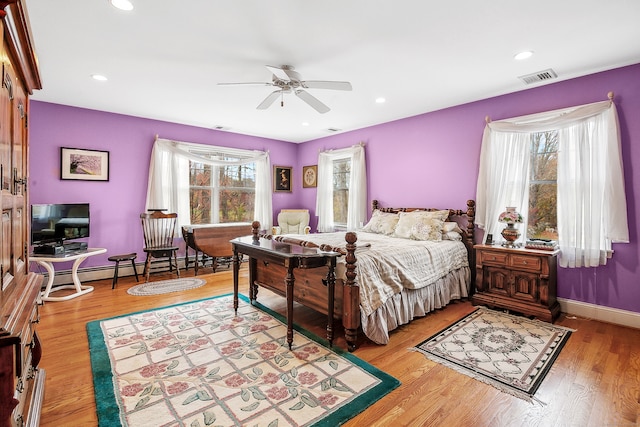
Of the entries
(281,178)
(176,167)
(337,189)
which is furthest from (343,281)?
(281,178)

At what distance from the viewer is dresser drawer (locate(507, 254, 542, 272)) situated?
119 inches

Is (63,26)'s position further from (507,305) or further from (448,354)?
(507,305)

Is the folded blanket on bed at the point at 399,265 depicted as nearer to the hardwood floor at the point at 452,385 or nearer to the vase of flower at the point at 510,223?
the hardwood floor at the point at 452,385

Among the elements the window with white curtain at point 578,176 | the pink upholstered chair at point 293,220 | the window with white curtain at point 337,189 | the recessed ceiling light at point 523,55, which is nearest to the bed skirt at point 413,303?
the window with white curtain at point 578,176

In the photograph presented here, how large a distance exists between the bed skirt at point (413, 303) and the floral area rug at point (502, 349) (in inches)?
11.5

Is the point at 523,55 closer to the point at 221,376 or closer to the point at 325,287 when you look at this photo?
the point at 325,287

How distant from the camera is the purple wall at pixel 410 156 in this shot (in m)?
2.88

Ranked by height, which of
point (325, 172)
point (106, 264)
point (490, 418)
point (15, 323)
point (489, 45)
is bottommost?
point (490, 418)

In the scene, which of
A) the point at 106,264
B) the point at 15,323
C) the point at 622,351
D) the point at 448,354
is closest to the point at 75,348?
the point at 15,323

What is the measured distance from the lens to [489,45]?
247 cm

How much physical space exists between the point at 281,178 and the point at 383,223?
2767mm

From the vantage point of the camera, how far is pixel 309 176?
6.34 meters

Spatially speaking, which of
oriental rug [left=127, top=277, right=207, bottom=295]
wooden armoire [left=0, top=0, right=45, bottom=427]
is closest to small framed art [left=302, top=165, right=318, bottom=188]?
oriental rug [left=127, top=277, right=207, bottom=295]

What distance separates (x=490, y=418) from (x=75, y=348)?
2.95 meters
